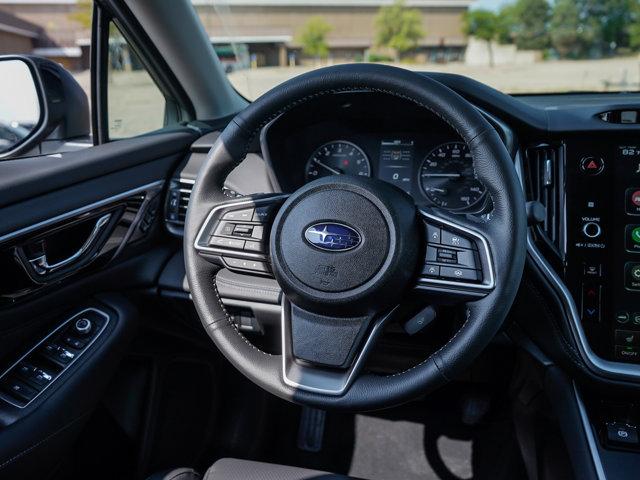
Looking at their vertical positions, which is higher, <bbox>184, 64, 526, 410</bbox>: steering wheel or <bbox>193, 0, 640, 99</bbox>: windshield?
<bbox>193, 0, 640, 99</bbox>: windshield

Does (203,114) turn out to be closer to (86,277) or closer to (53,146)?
(53,146)

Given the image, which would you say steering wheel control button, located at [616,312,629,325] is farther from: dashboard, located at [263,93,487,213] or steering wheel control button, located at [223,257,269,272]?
steering wheel control button, located at [223,257,269,272]

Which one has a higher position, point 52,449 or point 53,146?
point 53,146

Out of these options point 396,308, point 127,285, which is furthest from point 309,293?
point 127,285

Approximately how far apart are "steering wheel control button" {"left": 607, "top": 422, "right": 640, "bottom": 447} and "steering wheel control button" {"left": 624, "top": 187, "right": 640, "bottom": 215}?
1.97 ft

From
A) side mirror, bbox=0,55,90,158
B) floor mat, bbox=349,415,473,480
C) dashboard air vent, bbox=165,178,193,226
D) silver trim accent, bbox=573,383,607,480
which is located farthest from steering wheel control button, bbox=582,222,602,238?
side mirror, bbox=0,55,90,158

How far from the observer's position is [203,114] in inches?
88.9

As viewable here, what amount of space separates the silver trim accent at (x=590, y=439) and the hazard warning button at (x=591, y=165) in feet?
2.05

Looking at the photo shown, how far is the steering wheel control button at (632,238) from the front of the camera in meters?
1.46

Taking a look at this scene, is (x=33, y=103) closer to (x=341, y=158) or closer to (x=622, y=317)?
(x=341, y=158)

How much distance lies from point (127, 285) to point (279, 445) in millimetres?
968

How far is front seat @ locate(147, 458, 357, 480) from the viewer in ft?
4.34

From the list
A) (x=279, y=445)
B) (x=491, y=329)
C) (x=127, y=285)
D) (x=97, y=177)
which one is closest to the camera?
(x=491, y=329)

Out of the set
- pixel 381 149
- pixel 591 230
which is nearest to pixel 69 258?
pixel 381 149
